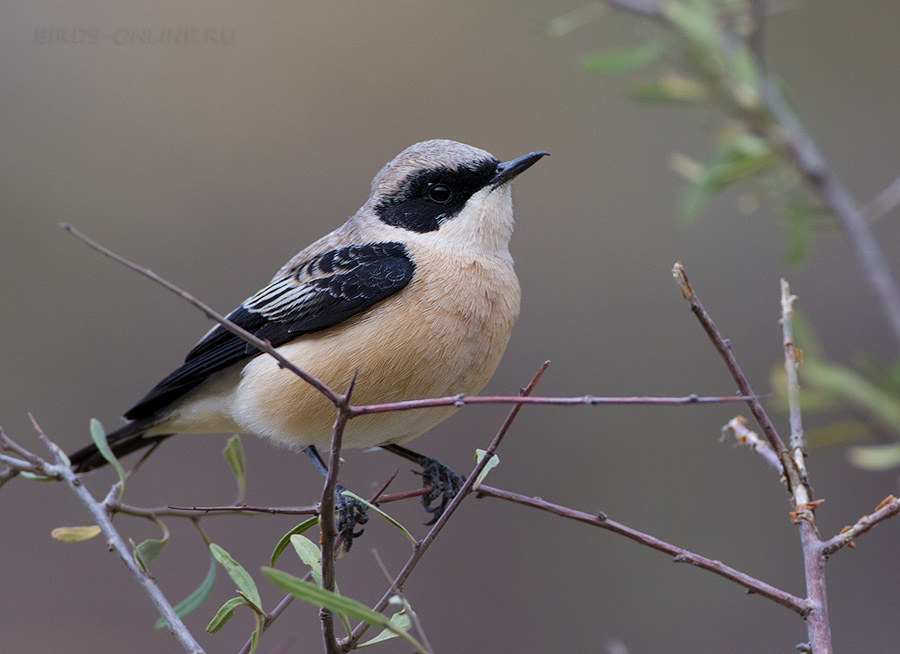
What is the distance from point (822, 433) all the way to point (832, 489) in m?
3.15

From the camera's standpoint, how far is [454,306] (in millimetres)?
2641

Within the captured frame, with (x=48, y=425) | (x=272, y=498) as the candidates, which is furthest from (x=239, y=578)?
(x=48, y=425)

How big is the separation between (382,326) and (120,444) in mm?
1342

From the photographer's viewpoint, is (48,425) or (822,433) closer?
(822,433)

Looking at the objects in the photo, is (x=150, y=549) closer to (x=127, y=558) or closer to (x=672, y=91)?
(x=127, y=558)

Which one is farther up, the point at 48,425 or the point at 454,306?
the point at 454,306

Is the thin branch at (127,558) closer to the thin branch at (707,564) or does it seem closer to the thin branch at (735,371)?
the thin branch at (707,564)

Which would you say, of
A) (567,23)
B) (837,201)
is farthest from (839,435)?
(567,23)

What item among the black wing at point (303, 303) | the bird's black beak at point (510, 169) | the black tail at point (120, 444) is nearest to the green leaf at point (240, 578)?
the black wing at point (303, 303)

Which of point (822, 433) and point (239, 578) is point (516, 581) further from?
point (239, 578)

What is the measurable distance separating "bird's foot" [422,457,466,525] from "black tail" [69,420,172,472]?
3.28 ft

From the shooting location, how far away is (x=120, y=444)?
3.33 m

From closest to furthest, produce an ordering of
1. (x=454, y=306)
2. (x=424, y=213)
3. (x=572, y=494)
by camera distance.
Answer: (x=454, y=306) → (x=424, y=213) → (x=572, y=494)

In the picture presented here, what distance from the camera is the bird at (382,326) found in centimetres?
256
